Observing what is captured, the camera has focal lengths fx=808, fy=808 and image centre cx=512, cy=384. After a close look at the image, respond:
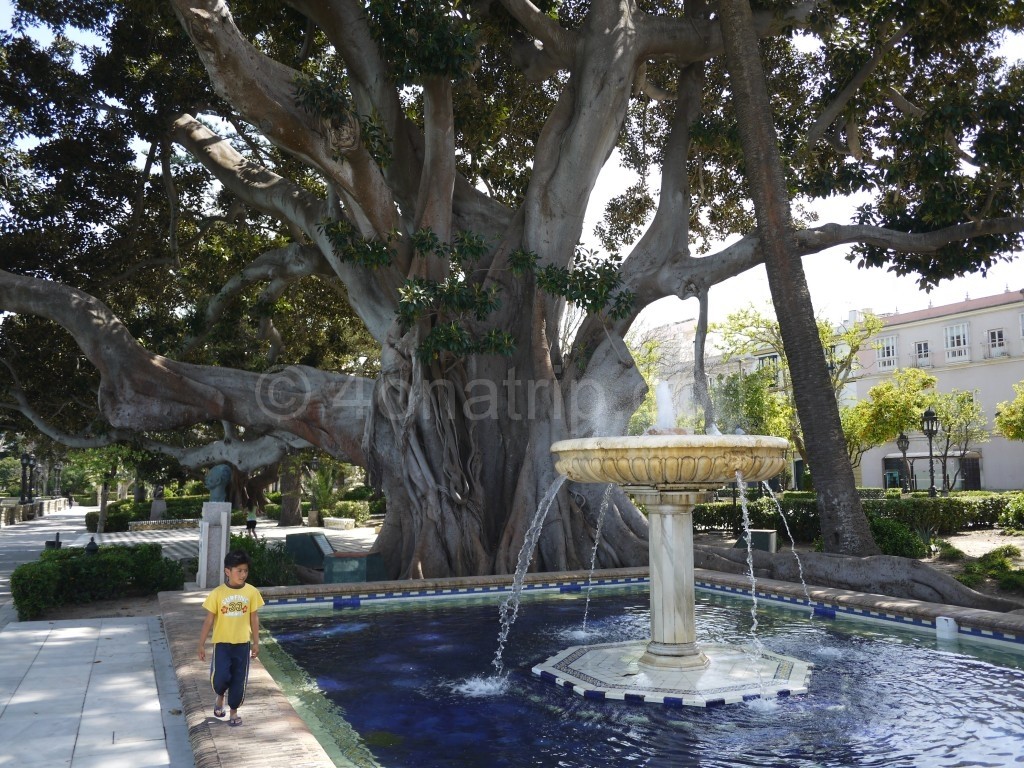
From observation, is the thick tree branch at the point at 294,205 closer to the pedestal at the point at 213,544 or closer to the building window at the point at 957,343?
the pedestal at the point at 213,544

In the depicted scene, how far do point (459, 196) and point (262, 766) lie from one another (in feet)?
33.9

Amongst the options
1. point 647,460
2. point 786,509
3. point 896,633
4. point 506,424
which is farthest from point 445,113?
point 786,509

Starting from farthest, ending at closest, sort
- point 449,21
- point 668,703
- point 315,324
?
point 315,324, point 449,21, point 668,703

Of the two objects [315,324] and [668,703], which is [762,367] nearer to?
[315,324]

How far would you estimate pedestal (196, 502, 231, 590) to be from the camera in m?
9.12

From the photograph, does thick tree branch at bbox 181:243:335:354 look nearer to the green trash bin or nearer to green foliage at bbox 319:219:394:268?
green foliage at bbox 319:219:394:268

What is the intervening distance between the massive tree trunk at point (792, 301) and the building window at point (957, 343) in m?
34.2

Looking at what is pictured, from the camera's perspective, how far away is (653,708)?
4.84 meters

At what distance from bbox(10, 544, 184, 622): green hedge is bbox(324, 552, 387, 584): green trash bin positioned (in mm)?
2046

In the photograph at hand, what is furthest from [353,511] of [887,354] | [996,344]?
[996,344]

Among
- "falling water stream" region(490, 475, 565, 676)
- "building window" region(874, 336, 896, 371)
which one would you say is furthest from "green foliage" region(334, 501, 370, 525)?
"building window" region(874, 336, 896, 371)

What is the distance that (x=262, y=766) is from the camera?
3242 mm

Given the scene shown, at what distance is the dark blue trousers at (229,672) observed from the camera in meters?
4.07

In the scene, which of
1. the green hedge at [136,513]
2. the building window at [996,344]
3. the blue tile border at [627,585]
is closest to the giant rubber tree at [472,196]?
the blue tile border at [627,585]
